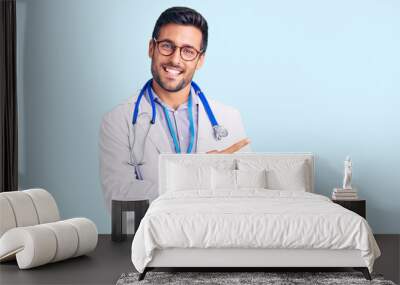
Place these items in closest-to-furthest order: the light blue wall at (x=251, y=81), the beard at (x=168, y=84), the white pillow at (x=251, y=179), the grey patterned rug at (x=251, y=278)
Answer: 1. the grey patterned rug at (x=251, y=278)
2. the white pillow at (x=251, y=179)
3. the light blue wall at (x=251, y=81)
4. the beard at (x=168, y=84)

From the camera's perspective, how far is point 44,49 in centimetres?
724

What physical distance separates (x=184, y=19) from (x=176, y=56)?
421 millimetres

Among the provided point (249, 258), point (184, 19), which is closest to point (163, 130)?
point (184, 19)

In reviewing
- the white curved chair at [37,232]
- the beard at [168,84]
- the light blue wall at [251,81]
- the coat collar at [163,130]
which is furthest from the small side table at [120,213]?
the beard at [168,84]

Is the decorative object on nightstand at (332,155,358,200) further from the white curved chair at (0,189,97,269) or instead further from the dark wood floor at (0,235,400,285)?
the white curved chair at (0,189,97,269)

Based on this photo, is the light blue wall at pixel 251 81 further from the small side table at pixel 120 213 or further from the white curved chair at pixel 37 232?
the white curved chair at pixel 37 232

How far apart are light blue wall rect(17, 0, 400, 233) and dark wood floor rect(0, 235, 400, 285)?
4.16ft

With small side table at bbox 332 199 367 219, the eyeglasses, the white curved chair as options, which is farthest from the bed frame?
the eyeglasses

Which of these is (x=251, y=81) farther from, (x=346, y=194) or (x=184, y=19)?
(x=346, y=194)

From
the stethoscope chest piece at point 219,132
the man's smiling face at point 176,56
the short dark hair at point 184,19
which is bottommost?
the stethoscope chest piece at point 219,132

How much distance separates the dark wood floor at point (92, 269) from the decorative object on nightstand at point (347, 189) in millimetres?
713

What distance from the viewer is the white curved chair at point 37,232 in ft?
16.8

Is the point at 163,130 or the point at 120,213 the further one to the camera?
the point at 163,130

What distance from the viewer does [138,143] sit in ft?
23.6
